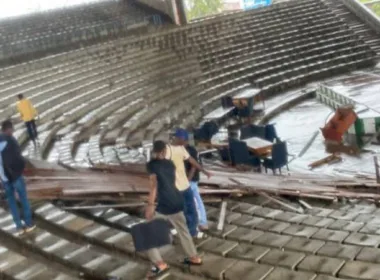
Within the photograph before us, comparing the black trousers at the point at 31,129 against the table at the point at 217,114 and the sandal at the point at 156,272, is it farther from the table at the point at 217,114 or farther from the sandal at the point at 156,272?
the sandal at the point at 156,272

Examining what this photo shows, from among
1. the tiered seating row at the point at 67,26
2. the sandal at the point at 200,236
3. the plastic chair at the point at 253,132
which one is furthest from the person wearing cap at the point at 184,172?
the tiered seating row at the point at 67,26

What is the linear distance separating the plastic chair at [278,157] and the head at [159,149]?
594cm

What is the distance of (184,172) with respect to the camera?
19.6ft

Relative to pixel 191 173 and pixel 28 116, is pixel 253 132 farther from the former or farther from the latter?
pixel 191 173

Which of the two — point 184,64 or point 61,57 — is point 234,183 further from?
point 184,64

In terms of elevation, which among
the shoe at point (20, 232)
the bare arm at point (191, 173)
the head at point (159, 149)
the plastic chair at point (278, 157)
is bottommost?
the plastic chair at point (278, 157)

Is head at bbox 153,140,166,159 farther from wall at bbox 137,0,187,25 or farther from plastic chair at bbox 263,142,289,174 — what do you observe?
wall at bbox 137,0,187,25

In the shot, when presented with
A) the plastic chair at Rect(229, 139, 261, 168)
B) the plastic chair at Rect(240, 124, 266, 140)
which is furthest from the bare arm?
the plastic chair at Rect(240, 124, 266, 140)

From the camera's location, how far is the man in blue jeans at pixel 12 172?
21.8 ft

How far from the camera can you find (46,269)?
19.2ft

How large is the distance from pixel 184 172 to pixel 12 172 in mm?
1985

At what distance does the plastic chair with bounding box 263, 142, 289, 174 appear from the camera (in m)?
11.3

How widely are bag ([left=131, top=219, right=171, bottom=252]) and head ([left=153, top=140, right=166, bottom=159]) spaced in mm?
576

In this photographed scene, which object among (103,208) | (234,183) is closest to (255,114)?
(234,183)
